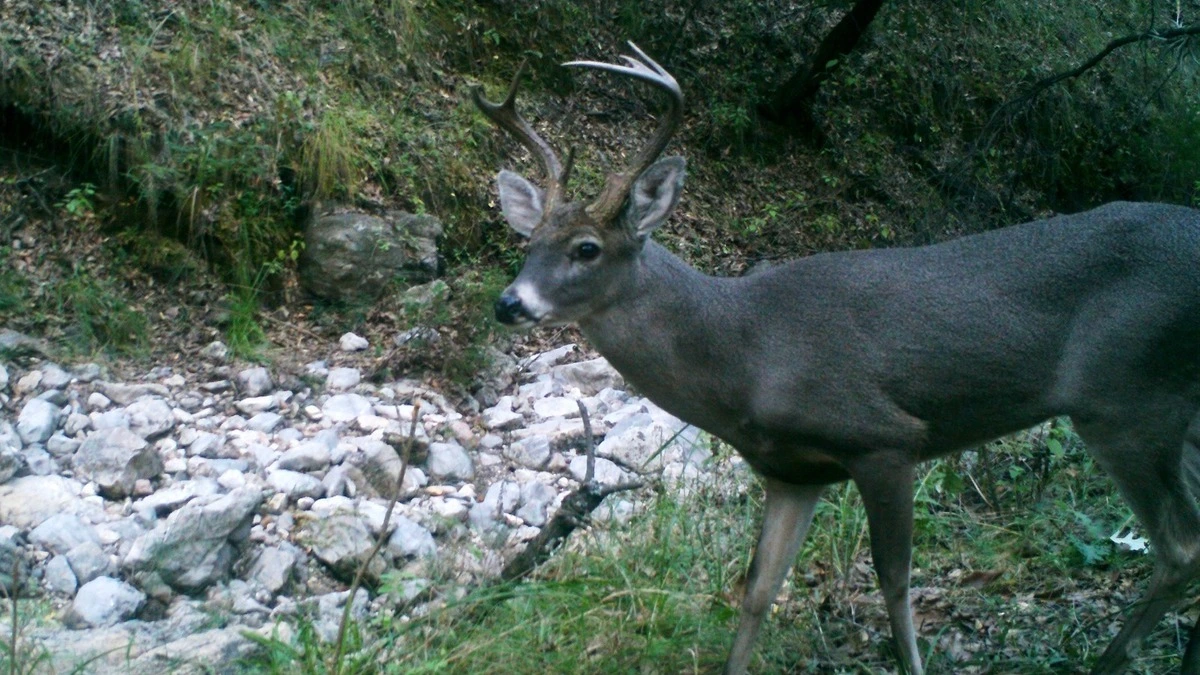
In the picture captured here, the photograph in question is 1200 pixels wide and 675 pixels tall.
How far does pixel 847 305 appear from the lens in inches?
194

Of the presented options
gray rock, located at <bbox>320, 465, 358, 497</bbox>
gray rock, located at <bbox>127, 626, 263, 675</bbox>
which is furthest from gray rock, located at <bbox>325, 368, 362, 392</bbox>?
gray rock, located at <bbox>127, 626, 263, 675</bbox>

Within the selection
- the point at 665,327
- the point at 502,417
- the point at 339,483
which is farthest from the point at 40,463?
the point at 665,327

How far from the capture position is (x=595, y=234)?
5.14 m

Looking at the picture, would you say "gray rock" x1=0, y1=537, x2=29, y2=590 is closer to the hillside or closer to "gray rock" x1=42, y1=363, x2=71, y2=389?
the hillside

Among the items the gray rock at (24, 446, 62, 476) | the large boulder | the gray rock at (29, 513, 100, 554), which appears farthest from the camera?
the large boulder

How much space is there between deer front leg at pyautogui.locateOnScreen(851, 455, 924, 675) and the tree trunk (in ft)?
25.4

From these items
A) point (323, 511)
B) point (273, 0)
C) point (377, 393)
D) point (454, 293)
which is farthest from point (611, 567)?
point (273, 0)

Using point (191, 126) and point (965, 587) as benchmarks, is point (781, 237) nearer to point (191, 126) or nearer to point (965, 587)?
point (191, 126)

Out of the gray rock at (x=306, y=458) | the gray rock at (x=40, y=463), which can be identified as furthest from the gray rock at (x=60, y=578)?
the gray rock at (x=306, y=458)

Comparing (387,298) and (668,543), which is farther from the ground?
(387,298)

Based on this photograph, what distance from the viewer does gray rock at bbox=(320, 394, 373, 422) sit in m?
8.05

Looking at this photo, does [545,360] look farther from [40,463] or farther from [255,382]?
[40,463]

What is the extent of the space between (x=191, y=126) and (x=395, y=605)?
510 centimetres

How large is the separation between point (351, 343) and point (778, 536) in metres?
4.70
